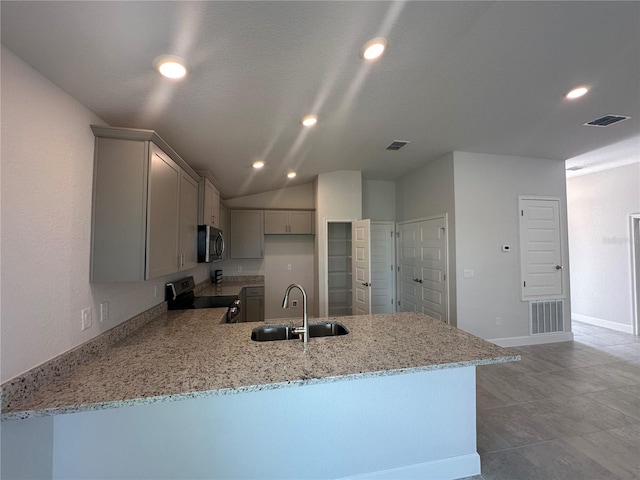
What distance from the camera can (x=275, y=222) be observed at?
517 centimetres

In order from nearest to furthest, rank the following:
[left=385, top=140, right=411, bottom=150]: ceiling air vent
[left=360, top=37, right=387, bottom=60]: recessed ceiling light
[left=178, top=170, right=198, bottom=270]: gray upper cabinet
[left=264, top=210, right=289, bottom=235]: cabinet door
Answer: [left=360, top=37, right=387, bottom=60]: recessed ceiling light → [left=178, top=170, right=198, bottom=270]: gray upper cabinet → [left=385, top=140, right=411, bottom=150]: ceiling air vent → [left=264, top=210, right=289, bottom=235]: cabinet door

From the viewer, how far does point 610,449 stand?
2.03 meters

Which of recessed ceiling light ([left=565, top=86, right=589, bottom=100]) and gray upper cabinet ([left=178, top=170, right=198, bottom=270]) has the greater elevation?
recessed ceiling light ([left=565, top=86, right=589, bottom=100])

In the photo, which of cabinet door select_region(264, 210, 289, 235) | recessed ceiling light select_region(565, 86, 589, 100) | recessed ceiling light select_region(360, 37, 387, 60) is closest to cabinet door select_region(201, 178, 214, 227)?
cabinet door select_region(264, 210, 289, 235)

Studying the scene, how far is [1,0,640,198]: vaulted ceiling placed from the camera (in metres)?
1.15

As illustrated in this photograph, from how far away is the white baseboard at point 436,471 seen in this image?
1.67 m

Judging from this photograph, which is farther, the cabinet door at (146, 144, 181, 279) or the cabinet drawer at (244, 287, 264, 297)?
the cabinet drawer at (244, 287, 264, 297)

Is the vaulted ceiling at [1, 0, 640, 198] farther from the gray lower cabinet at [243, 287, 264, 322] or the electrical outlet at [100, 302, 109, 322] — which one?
the gray lower cabinet at [243, 287, 264, 322]

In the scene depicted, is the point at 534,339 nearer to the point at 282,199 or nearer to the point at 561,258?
the point at 561,258

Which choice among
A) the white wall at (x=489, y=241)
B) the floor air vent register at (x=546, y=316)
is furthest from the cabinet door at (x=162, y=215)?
the floor air vent register at (x=546, y=316)

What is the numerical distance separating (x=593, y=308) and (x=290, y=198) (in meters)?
6.14

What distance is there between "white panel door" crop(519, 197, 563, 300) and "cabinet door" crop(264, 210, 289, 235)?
3878 millimetres

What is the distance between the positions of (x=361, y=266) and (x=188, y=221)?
277 centimetres

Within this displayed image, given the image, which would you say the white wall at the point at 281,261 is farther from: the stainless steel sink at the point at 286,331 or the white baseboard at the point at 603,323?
the white baseboard at the point at 603,323
